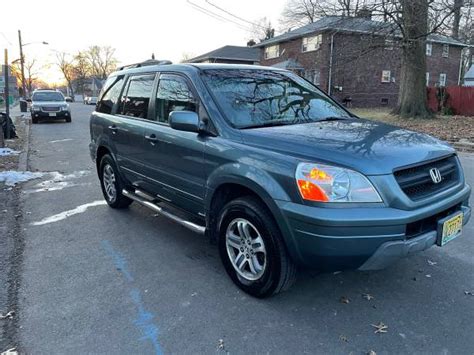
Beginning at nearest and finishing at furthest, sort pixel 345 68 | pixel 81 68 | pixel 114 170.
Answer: pixel 114 170, pixel 345 68, pixel 81 68

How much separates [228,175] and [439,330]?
1874mm

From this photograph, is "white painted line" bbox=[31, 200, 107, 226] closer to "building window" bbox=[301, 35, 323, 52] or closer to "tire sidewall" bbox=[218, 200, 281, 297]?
"tire sidewall" bbox=[218, 200, 281, 297]

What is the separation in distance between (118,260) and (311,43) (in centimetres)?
3285

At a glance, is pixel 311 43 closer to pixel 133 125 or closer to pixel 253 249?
pixel 133 125

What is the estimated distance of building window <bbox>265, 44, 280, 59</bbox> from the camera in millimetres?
38312

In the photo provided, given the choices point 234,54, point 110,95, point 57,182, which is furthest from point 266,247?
point 234,54

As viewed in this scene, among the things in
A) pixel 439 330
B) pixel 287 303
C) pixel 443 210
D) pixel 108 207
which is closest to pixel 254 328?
pixel 287 303

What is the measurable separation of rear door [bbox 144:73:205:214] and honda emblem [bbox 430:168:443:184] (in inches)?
72.1

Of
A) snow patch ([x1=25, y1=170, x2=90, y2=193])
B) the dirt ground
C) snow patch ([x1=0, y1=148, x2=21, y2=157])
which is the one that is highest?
the dirt ground

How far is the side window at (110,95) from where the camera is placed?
5.36m

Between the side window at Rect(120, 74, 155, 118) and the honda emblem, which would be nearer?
the honda emblem

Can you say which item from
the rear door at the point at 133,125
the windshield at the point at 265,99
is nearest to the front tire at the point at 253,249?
the windshield at the point at 265,99

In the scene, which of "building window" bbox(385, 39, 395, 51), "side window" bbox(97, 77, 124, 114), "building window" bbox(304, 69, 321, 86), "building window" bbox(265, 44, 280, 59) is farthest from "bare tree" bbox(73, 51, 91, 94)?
"side window" bbox(97, 77, 124, 114)

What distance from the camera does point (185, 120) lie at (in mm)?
3416
